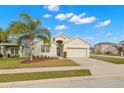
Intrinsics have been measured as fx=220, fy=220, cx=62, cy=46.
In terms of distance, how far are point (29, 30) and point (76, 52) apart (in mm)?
12912

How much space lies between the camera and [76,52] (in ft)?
131

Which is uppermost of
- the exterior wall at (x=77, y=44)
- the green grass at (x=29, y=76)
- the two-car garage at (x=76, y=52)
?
the exterior wall at (x=77, y=44)

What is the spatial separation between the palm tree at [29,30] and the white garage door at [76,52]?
10.3 metres

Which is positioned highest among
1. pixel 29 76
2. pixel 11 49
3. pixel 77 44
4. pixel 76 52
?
pixel 77 44

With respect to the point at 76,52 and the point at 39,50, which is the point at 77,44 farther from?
the point at 39,50

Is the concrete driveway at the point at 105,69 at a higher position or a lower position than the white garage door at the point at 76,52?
lower

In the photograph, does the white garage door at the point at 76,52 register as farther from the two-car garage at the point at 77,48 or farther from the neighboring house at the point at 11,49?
the neighboring house at the point at 11,49

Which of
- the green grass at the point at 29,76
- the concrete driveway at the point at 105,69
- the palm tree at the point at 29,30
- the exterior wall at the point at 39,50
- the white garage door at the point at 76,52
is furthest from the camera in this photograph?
the white garage door at the point at 76,52

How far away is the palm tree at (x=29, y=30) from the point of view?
2881 centimetres

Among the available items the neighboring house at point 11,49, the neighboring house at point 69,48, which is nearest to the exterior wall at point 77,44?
the neighboring house at point 69,48

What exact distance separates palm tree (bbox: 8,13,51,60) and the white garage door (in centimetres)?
1025

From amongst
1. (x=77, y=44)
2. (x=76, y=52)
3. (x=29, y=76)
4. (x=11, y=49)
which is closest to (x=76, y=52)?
(x=76, y=52)
